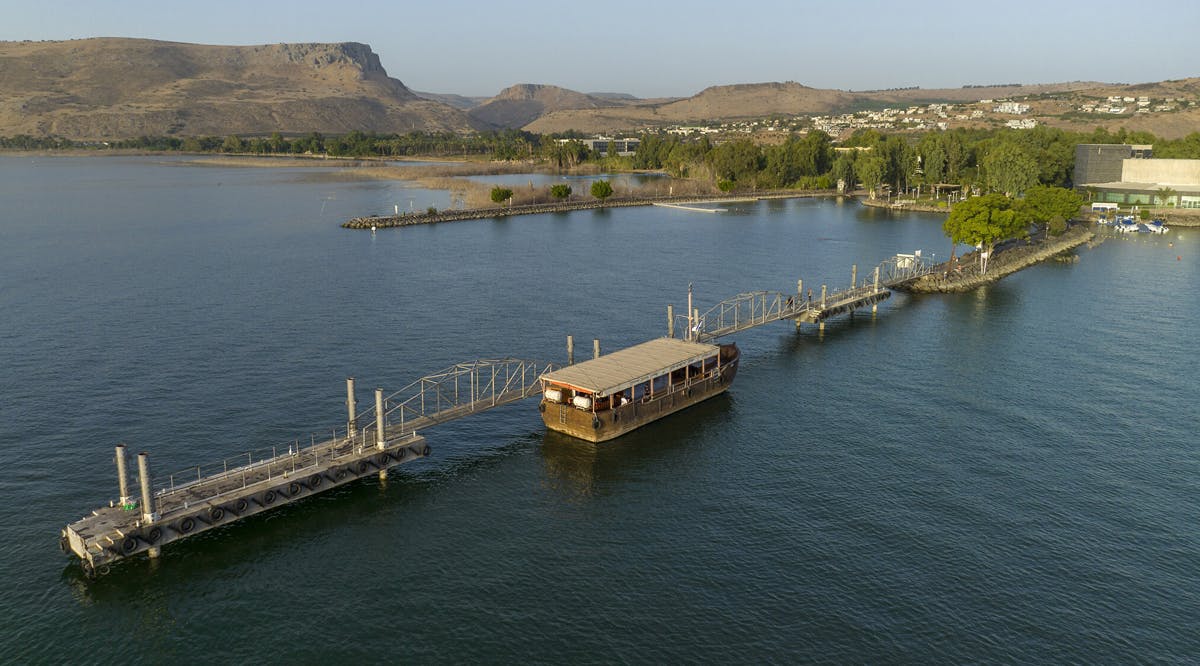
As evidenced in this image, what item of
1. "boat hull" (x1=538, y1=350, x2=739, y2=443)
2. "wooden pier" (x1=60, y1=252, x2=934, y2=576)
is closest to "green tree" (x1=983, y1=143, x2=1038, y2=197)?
"boat hull" (x1=538, y1=350, x2=739, y2=443)

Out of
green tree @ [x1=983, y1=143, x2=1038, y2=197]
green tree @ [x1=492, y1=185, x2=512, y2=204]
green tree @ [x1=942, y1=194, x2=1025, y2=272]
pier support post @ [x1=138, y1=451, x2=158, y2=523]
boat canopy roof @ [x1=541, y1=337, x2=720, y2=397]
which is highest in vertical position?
green tree @ [x1=983, y1=143, x2=1038, y2=197]

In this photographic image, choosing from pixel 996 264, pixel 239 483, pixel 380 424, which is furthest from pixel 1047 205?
pixel 239 483

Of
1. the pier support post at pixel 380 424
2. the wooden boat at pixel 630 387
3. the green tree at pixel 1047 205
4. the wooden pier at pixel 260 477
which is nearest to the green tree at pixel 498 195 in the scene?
the green tree at pixel 1047 205

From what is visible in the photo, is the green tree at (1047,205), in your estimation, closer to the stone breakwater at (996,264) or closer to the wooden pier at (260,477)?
the stone breakwater at (996,264)

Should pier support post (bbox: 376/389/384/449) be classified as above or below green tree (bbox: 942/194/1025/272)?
below

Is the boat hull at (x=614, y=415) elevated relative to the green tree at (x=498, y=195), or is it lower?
lower

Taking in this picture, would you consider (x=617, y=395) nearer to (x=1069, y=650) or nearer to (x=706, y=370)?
(x=706, y=370)

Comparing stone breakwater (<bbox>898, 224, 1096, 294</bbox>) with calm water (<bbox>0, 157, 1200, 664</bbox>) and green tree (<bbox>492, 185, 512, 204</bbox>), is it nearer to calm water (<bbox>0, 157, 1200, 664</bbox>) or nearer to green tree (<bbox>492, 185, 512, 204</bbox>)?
calm water (<bbox>0, 157, 1200, 664</bbox>)

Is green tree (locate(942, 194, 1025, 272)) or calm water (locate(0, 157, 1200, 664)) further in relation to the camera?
green tree (locate(942, 194, 1025, 272))
